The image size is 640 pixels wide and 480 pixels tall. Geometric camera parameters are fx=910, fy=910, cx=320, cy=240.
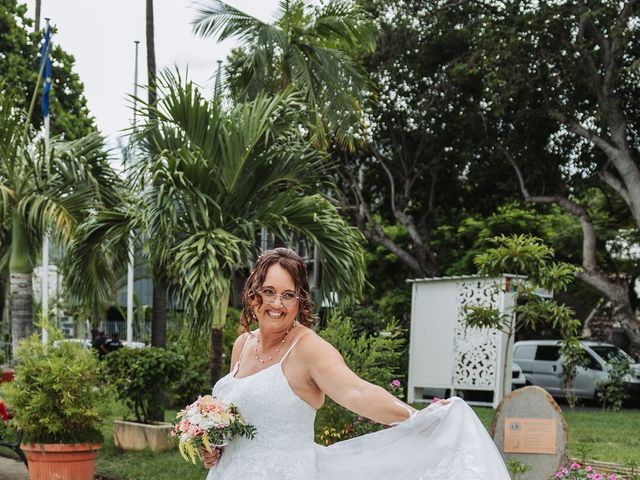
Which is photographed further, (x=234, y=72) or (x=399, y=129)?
(x=399, y=129)

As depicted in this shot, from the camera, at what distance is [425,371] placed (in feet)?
53.0

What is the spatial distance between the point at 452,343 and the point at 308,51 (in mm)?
5557

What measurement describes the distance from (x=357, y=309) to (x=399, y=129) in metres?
8.36

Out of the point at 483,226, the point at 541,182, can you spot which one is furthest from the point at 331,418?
the point at 483,226

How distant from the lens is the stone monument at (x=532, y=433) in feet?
A: 23.7

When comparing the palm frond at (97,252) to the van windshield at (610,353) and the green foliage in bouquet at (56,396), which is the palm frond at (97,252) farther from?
the van windshield at (610,353)

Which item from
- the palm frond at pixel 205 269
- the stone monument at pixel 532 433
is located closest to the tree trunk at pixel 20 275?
the palm frond at pixel 205 269

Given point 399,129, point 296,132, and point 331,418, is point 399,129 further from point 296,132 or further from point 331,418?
point 331,418

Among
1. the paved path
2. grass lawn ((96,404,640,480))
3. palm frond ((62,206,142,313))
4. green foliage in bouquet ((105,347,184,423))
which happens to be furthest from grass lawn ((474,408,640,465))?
the paved path

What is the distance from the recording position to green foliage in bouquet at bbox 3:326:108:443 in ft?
29.9

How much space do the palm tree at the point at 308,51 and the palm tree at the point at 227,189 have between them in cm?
402

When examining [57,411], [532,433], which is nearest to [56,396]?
[57,411]

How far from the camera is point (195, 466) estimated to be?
10539mm

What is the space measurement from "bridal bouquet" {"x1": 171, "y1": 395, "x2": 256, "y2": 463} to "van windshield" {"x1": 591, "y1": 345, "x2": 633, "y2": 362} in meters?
18.2
